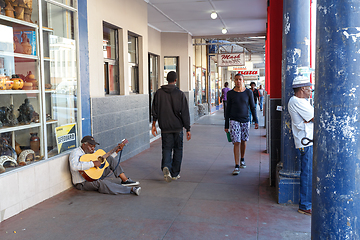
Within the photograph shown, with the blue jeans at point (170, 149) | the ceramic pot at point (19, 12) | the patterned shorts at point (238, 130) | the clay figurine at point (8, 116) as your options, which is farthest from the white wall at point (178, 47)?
the clay figurine at point (8, 116)

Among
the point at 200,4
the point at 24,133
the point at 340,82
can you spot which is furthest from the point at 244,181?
the point at 200,4

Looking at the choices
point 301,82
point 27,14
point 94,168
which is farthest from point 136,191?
point 27,14

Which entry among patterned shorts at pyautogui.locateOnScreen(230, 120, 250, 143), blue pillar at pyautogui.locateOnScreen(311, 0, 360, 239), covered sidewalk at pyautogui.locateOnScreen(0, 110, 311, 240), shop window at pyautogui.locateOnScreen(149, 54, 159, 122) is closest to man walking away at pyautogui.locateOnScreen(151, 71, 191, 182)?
covered sidewalk at pyautogui.locateOnScreen(0, 110, 311, 240)

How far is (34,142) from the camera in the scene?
5.03m

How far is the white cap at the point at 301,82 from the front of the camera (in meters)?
Answer: 4.33

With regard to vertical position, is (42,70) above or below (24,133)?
above

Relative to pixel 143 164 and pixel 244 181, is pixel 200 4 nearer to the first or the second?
pixel 143 164

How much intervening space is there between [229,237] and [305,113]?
1782 mm

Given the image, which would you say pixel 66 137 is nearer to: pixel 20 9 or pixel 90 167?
pixel 90 167

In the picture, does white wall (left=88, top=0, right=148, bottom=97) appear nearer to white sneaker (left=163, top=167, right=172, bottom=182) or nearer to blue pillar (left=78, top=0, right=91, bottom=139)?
blue pillar (left=78, top=0, right=91, bottom=139)

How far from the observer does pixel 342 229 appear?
6.84 feet

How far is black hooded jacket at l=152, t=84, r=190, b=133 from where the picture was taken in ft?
19.5

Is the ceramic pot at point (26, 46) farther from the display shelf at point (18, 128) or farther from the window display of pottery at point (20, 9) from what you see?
the display shelf at point (18, 128)

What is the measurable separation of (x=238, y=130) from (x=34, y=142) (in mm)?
3535
